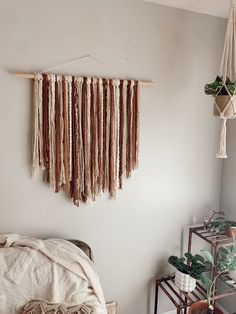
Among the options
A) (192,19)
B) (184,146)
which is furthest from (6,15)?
(184,146)

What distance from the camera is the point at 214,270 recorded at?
6.76 ft

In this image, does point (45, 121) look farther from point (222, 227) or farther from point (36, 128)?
point (222, 227)

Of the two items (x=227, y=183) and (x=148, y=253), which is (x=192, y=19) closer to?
(x=227, y=183)

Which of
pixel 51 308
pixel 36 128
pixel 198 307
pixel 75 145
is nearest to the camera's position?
pixel 51 308

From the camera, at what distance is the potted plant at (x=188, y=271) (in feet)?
6.58

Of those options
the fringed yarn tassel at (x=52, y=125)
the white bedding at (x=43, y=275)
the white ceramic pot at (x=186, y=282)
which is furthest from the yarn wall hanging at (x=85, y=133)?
the white ceramic pot at (x=186, y=282)

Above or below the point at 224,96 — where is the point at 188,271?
below

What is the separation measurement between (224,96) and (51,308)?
4.85ft

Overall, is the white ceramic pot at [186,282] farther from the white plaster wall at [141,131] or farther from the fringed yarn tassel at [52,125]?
the fringed yarn tassel at [52,125]

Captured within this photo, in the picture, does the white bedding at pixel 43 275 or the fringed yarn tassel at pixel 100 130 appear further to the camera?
the fringed yarn tassel at pixel 100 130

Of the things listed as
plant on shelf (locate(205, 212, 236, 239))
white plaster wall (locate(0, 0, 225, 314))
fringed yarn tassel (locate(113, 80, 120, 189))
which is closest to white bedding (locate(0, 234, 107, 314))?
white plaster wall (locate(0, 0, 225, 314))

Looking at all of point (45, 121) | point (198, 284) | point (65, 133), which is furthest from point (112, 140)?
point (198, 284)

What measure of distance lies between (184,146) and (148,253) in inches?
32.8

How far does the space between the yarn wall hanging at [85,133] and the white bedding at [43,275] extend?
1.18 ft
